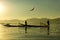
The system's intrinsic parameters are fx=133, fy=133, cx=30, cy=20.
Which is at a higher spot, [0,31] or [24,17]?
[24,17]

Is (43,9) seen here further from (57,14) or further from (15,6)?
(15,6)

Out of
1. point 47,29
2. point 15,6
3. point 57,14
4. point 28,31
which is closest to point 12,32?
point 28,31

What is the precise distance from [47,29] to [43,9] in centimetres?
28

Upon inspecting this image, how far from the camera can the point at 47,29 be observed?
69.9 inches

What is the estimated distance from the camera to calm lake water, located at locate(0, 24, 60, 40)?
1.77 meters

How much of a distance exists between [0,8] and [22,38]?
1.68ft

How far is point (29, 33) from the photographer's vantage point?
1781 mm

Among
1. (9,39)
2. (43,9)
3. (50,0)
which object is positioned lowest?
(9,39)

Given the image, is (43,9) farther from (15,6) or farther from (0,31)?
(0,31)

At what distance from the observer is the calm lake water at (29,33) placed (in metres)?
1.77

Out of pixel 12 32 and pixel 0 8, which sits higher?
pixel 0 8

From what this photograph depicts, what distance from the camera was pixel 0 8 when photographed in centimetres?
183

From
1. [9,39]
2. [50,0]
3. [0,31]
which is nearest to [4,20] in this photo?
[0,31]

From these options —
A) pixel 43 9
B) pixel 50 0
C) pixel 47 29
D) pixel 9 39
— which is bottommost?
pixel 9 39
